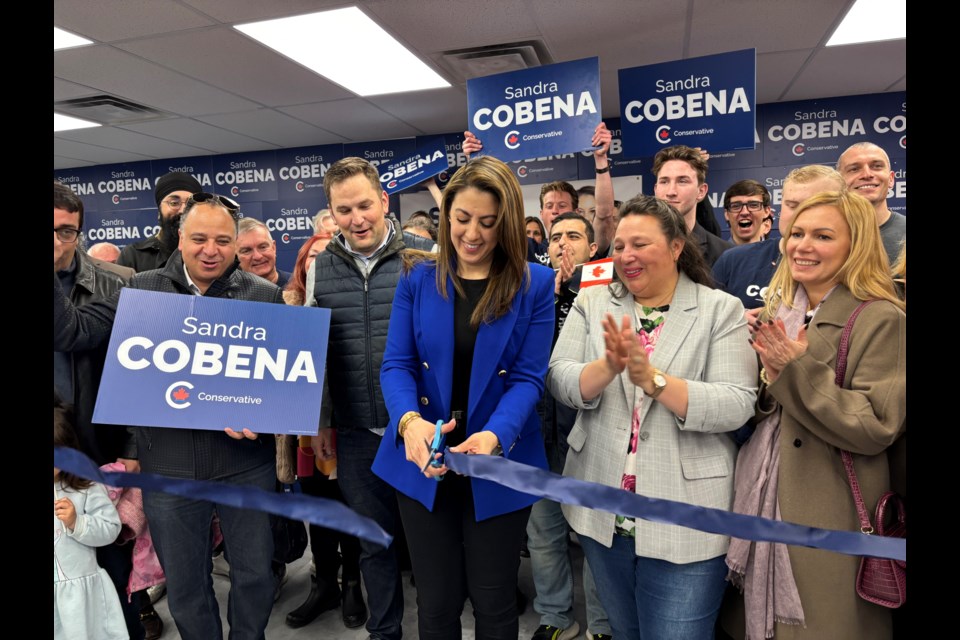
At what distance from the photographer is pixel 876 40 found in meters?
5.08

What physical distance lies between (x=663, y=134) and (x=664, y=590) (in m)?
2.78

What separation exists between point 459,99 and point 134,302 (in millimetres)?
5320

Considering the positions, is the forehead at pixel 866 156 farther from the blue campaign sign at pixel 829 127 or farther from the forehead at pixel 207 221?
the blue campaign sign at pixel 829 127

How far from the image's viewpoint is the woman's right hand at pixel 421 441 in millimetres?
1501

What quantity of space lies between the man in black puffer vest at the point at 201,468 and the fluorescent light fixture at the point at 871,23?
496 cm

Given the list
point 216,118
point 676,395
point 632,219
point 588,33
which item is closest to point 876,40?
point 588,33

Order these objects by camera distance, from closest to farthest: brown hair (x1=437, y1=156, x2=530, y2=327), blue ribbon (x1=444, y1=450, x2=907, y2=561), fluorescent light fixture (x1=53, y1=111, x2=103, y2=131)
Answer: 1. blue ribbon (x1=444, y1=450, x2=907, y2=561)
2. brown hair (x1=437, y1=156, x2=530, y2=327)
3. fluorescent light fixture (x1=53, y1=111, x2=103, y2=131)

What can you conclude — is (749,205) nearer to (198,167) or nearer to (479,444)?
(479,444)

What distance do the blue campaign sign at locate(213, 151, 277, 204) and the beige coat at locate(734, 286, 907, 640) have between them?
8633mm

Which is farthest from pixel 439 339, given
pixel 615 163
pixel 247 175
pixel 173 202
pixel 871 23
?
pixel 247 175

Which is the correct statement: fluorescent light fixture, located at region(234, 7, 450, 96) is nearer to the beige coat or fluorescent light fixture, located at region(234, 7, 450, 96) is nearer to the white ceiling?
the white ceiling

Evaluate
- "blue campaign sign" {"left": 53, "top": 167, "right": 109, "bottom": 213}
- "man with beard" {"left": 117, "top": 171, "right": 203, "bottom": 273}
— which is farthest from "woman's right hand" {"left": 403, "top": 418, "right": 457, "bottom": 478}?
"blue campaign sign" {"left": 53, "top": 167, "right": 109, "bottom": 213}

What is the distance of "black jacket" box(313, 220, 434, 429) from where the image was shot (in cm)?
211

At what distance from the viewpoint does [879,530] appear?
1.45m
